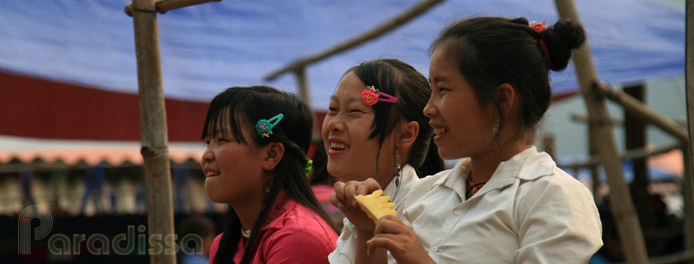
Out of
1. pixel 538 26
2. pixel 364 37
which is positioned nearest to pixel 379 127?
pixel 538 26

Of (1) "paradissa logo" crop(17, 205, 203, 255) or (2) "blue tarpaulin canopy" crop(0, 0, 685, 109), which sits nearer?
(2) "blue tarpaulin canopy" crop(0, 0, 685, 109)

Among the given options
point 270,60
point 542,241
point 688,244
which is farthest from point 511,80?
point 688,244

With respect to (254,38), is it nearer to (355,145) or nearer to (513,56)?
(355,145)

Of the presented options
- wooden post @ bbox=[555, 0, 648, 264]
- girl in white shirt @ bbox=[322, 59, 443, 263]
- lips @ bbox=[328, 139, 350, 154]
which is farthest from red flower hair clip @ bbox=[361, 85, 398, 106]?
wooden post @ bbox=[555, 0, 648, 264]

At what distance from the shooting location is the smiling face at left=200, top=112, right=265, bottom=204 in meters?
2.25

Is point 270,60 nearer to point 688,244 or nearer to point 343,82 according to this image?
point 343,82

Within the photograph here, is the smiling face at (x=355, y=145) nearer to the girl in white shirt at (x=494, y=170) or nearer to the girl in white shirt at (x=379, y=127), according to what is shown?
the girl in white shirt at (x=379, y=127)

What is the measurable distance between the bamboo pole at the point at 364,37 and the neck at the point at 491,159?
2370mm

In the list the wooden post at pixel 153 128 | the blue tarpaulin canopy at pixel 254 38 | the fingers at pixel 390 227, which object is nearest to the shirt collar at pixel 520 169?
the fingers at pixel 390 227

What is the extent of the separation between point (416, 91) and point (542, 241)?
3.05 ft

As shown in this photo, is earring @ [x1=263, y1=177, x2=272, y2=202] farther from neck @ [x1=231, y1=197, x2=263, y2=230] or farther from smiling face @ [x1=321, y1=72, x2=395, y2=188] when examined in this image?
smiling face @ [x1=321, y1=72, x2=395, y2=188]

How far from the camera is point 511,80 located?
149cm

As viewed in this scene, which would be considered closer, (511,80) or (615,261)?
(511,80)

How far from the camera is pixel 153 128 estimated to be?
2289 mm
